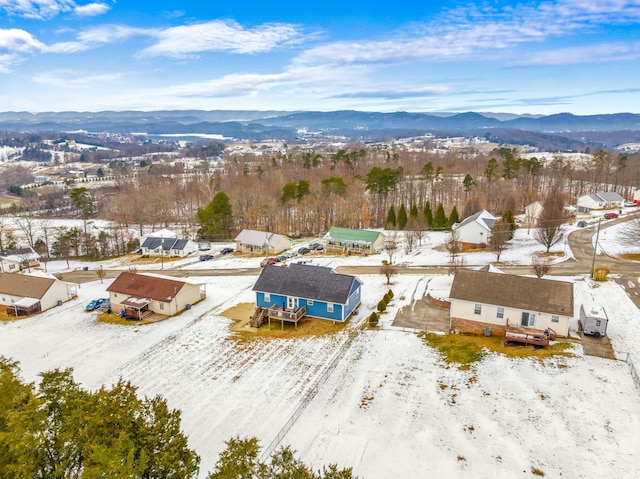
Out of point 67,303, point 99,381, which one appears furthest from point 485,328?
point 67,303

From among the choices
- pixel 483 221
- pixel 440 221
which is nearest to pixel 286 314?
pixel 483 221

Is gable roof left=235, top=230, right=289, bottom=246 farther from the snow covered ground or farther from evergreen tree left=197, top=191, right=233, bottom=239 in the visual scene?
the snow covered ground

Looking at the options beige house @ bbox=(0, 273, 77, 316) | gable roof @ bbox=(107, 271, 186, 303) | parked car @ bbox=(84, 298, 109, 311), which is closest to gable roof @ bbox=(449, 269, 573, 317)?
gable roof @ bbox=(107, 271, 186, 303)

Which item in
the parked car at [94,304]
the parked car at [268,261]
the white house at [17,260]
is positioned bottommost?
the white house at [17,260]

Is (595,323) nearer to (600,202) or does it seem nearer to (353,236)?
(353,236)

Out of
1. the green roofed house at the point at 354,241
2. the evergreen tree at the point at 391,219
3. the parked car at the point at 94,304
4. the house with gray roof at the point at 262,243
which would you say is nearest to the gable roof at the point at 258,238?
the house with gray roof at the point at 262,243

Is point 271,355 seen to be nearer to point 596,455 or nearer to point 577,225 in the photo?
point 596,455

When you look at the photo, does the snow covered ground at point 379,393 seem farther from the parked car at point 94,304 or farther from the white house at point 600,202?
the white house at point 600,202
